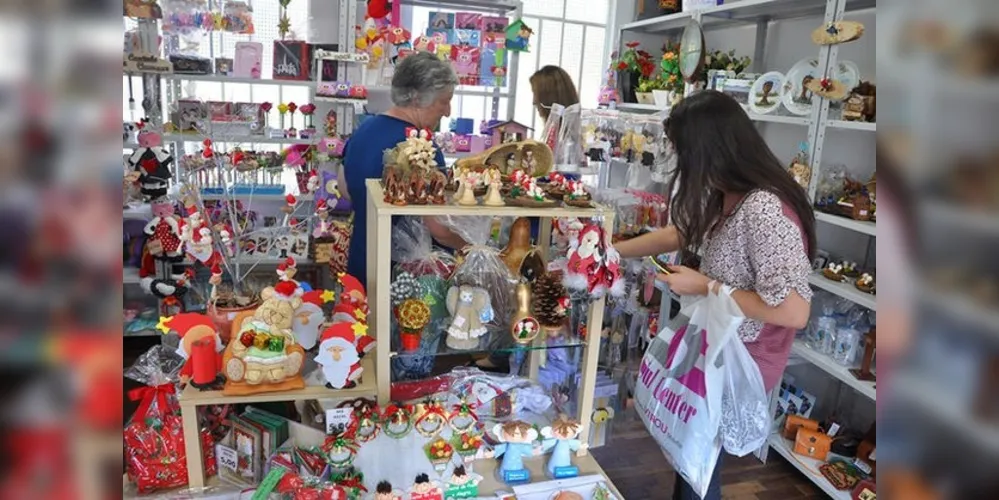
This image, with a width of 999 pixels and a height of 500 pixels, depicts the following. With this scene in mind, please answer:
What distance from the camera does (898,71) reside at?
22cm

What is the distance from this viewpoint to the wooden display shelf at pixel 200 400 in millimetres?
1371

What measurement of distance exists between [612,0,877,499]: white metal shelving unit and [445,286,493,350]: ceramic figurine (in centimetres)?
134

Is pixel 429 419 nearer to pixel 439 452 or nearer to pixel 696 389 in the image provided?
pixel 439 452

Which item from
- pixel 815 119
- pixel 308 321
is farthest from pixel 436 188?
pixel 815 119

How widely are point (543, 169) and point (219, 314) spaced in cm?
91

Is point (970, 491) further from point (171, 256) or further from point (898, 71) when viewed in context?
point (171, 256)

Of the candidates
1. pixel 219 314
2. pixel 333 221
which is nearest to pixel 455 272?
pixel 219 314

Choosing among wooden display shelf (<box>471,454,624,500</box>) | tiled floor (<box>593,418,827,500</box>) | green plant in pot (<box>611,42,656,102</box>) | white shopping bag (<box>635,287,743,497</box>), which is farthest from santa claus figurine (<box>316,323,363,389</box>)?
green plant in pot (<box>611,42,656,102</box>)

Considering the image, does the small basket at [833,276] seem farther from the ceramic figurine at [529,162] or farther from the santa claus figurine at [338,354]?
the santa claus figurine at [338,354]

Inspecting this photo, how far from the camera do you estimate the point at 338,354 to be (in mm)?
1433

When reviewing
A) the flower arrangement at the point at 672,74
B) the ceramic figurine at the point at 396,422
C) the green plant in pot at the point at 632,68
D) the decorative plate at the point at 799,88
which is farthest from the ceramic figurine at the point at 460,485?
the green plant in pot at the point at 632,68

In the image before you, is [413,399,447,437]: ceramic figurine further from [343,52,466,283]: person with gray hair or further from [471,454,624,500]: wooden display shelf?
[343,52,466,283]: person with gray hair

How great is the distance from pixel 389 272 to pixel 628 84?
10.2ft

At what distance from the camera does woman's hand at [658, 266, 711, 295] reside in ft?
5.45
